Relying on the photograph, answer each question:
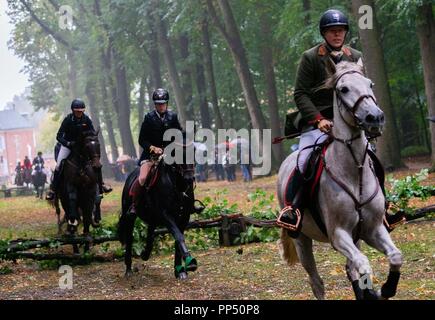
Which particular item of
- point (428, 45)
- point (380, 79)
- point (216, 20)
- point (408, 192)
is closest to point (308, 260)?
point (408, 192)

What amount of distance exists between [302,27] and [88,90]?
38.4 meters

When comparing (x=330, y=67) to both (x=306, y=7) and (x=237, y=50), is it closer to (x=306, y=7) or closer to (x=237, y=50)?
(x=306, y=7)

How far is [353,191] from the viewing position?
828 cm

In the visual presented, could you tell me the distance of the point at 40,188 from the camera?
45.4 metres

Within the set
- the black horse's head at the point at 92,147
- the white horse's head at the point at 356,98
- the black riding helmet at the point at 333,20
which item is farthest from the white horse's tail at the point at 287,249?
the black horse's head at the point at 92,147

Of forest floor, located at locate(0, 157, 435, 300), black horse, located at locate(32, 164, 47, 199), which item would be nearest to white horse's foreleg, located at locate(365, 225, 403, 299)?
forest floor, located at locate(0, 157, 435, 300)

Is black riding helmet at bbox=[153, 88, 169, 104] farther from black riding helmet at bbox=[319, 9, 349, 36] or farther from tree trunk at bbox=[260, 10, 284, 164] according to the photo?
tree trunk at bbox=[260, 10, 284, 164]

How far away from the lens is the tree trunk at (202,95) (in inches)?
1984

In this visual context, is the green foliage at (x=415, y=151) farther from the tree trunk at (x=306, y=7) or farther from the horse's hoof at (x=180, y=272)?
the horse's hoof at (x=180, y=272)

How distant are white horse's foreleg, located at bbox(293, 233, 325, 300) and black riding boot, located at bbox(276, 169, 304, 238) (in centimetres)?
72

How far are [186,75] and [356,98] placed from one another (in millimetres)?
44349

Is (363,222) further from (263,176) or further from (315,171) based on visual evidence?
(263,176)

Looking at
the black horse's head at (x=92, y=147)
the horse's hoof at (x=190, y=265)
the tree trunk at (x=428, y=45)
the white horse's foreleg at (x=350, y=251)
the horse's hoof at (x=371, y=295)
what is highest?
the tree trunk at (x=428, y=45)

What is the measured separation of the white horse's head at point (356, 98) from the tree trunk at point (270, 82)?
31294mm
